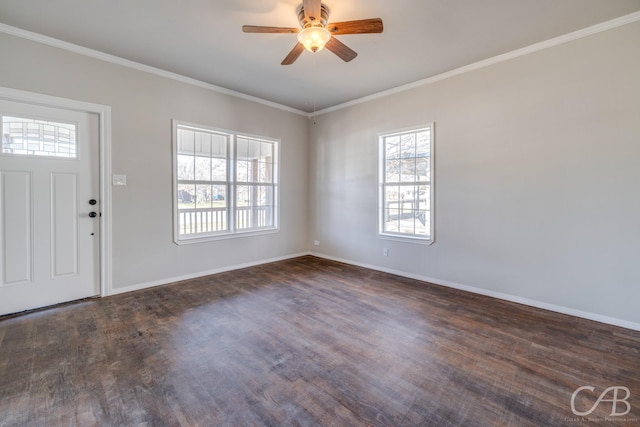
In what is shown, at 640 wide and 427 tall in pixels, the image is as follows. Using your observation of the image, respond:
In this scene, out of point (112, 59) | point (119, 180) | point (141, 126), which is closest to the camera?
point (112, 59)

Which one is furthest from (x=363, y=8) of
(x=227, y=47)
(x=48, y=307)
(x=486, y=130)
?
(x=48, y=307)

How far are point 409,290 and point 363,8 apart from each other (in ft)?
10.5

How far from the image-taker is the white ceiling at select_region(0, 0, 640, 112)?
2.47 metres

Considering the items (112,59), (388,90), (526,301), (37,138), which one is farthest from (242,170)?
(526,301)

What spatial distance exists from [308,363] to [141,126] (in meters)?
3.51

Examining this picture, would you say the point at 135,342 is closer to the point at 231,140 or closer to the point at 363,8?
the point at 231,140

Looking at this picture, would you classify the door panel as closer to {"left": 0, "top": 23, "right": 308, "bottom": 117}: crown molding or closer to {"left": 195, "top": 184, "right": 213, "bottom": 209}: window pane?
{"left": 0, "top": 23, "right": 308, "bottom": 117}: crown molding

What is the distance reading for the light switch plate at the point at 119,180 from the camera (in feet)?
11.3

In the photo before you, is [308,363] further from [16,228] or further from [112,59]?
[112,59]

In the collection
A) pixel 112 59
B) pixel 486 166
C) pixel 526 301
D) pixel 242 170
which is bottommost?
pixel 526 301

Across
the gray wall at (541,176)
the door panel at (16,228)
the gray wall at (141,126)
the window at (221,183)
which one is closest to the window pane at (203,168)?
the window at (221,183)

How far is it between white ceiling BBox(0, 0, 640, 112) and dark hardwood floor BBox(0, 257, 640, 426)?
9.55ft

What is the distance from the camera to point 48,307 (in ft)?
10.1

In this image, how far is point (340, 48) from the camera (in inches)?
102
